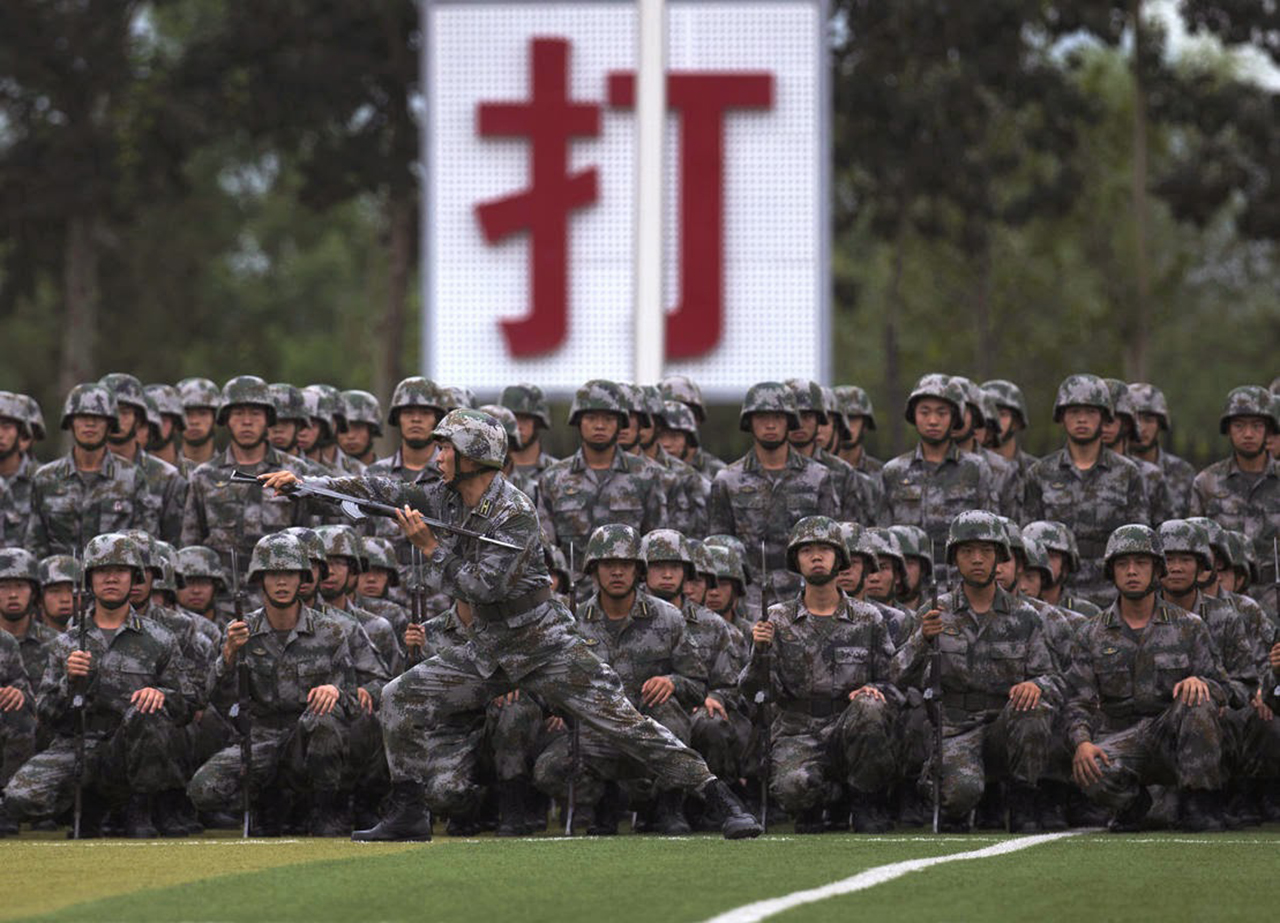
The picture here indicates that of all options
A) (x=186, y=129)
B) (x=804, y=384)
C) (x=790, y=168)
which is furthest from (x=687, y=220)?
(x=186, y=129)

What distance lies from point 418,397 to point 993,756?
4590 mm

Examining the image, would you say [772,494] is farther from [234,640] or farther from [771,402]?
[234,640]

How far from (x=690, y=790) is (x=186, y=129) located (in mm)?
24439

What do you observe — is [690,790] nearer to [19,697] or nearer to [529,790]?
[529,790]

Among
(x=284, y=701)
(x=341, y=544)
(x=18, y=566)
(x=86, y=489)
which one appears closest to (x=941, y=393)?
(x=341, y=544)

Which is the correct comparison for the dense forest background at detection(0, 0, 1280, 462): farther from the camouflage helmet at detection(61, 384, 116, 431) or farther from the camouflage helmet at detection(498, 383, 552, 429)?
the camouflage helmet at detection(61, 384, 116, 431)

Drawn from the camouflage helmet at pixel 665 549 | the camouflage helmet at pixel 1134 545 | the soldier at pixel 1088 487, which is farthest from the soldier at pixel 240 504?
the camouflage helmet at pixel 1134 545

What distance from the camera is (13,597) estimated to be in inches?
663

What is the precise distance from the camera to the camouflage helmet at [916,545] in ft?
55.6

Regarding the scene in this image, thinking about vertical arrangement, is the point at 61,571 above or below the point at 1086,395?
below

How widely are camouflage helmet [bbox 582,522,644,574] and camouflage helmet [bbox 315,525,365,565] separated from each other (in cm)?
164

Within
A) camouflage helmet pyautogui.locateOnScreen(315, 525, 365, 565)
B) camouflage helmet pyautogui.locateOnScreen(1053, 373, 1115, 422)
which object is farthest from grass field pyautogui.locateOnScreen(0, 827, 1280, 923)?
camouflage helmet pyautogui.locateOnScreen(1053, 373, 1115, 422)

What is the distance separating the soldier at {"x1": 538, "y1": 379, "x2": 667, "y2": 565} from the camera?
17469 mm

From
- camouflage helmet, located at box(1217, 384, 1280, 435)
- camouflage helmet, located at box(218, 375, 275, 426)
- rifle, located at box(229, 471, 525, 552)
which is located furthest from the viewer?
camouflage helmet, located at box(218, 375, 275, 426)
